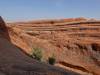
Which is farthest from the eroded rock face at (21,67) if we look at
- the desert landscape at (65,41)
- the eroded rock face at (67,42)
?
the eroded rock face at (67,42)

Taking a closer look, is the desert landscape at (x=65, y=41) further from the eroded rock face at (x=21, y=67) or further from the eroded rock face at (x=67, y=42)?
the eroded rock face at (x=21, y=67)

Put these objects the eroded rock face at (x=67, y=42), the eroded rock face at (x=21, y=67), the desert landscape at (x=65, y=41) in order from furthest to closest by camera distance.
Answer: the eroded rock face at (x=67, y=42) < the desert landscape at (x=65, y=41) < the eroded rock face at (x=21, y=67)

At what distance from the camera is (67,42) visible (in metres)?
37.0

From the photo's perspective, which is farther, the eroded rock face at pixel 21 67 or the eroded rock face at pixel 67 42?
the eroded rock face at pixel 67 42

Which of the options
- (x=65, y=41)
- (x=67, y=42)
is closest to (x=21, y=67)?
(x=67, y=42)

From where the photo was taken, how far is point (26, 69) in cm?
425

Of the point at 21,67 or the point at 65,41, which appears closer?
the point at 21,67

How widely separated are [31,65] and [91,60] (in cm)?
3174

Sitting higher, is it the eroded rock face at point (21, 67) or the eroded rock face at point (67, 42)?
the eroded rock face at point (21, 67)

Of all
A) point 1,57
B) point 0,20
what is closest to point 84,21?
point 0,20

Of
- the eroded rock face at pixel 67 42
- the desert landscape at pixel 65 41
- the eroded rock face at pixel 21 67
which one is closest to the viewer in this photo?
the eroded rock face at pixel 21 67

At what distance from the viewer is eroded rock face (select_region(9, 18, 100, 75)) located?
109 ft

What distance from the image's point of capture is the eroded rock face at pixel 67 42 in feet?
109

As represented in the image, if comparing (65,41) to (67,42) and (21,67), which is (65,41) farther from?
(21,67)
